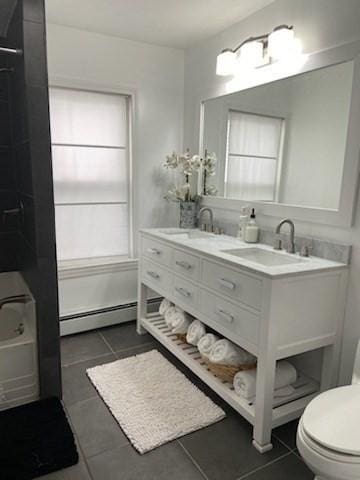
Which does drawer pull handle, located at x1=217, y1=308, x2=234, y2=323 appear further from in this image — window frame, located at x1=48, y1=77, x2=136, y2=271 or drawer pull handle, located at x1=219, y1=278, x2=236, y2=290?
window frame, located at x1=48, y1=77, x2=136, y2=271

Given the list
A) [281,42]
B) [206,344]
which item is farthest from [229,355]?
[281,42]

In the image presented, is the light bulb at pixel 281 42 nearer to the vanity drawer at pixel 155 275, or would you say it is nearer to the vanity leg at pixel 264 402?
the vanity drawer at pixel 155 275

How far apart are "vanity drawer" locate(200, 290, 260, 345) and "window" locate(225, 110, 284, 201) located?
2.60 feet

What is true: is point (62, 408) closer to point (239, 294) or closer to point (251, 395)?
point (251, 395)

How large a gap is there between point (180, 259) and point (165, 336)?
0.68 m

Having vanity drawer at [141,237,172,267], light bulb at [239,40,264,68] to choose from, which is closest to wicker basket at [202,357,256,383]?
vanity drawer at [141,237,172,267]

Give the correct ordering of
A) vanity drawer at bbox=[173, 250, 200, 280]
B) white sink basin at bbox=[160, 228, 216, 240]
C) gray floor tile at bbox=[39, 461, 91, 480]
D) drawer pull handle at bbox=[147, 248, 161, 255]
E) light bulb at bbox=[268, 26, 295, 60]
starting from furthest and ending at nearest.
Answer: white sink basin at bbox=[160, 228, 216, 240] → drawer pull handle at bbox=[147, 248, 161, 255] → vanity drawer at bbox=[173, 250, 200, 280] → light bulb at bbox=[268, 26, 295, 60] → gray floor tile at bbox=[39, 461, 91, 480]

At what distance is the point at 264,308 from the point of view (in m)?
1.56

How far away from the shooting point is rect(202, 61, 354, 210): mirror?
182 cm

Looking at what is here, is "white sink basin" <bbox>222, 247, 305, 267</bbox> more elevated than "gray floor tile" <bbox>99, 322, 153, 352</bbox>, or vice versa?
A: "white sink basin" <bbox>222, 247, 305, 267</bbox>

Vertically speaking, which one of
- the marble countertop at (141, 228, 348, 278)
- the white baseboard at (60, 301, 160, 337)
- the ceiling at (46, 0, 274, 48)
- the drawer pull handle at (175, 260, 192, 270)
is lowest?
the white baseboard at (60, 301, 160, 337)

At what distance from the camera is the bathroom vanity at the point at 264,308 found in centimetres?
159

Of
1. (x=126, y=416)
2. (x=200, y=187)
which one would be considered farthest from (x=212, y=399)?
(x=200, y=187)

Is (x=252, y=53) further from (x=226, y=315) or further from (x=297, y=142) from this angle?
(x=226, y=315)
